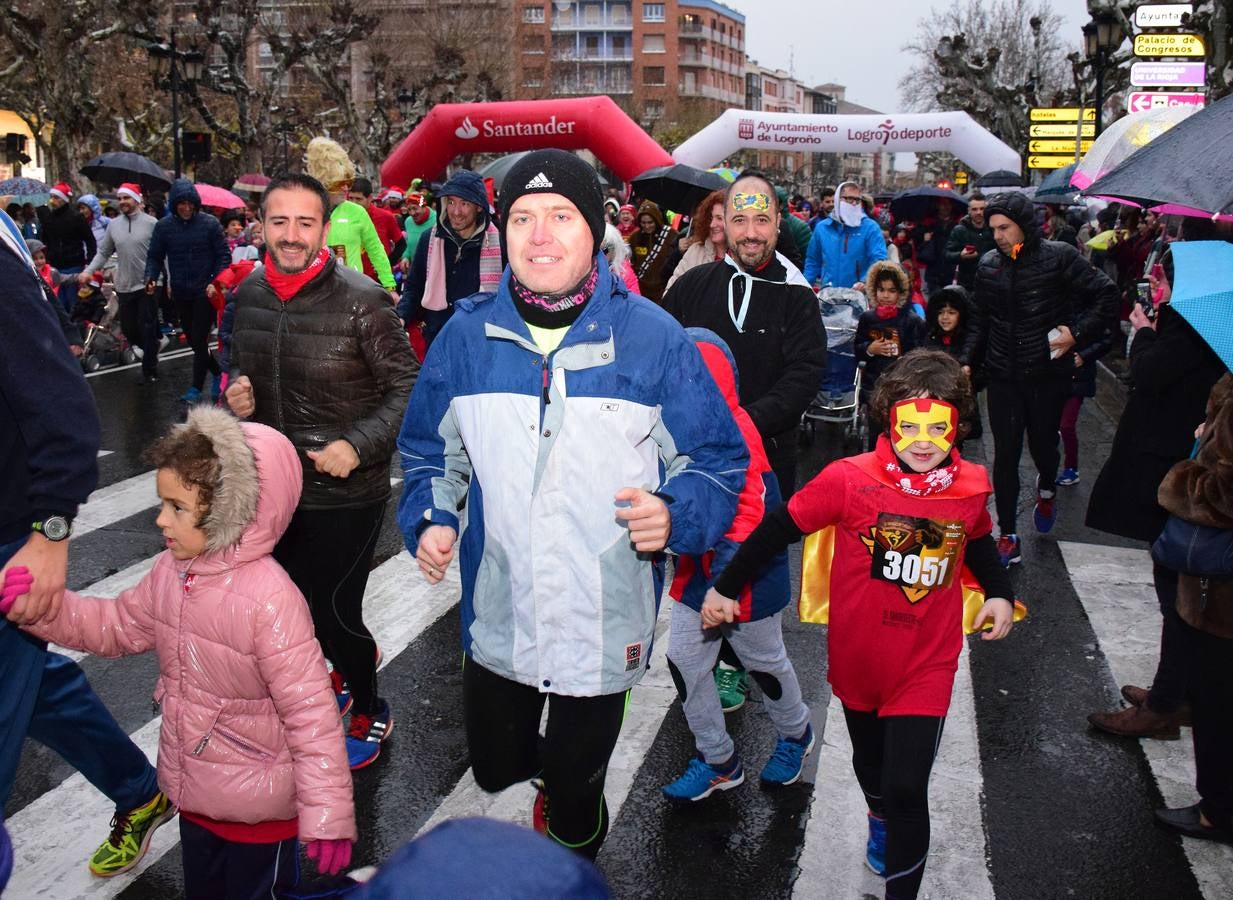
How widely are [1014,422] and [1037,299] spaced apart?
74 cm

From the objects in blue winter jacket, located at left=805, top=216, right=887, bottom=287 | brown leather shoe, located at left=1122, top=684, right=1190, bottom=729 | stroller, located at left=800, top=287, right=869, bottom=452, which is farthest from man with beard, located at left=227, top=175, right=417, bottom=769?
blue winter jacket, located at left=805, top=216, right=887, bottom=287

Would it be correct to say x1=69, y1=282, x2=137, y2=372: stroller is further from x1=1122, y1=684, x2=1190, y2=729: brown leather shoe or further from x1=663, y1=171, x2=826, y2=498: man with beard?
x1=1122, y1=684, x2=1190, y2=729: brown leather shoe

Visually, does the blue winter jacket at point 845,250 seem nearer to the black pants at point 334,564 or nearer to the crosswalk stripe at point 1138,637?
the crosswalk stripe at point 1138,637

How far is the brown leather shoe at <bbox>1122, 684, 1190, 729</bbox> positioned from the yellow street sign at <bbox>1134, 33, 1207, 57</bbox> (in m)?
17.9

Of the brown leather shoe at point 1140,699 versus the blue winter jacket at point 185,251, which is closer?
the brown leather shoe at point 1140,699

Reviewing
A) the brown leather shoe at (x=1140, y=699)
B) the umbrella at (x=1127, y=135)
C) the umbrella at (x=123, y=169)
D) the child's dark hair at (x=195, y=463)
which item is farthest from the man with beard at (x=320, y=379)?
the umbrella at (x=123, y=169)

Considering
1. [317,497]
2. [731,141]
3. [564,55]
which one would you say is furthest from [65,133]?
[564,55]

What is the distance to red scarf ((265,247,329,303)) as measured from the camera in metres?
4.02

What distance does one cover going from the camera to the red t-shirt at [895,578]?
10.7ft

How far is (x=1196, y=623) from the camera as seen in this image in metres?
3.80

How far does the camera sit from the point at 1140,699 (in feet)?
16.0

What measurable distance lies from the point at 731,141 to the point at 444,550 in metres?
23.3

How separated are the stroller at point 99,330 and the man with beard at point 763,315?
1060cm

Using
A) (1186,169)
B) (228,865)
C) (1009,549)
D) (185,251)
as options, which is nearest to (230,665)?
(228,865)
